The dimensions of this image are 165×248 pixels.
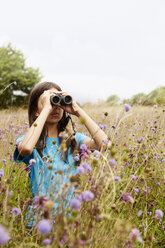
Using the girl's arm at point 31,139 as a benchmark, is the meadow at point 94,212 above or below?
below

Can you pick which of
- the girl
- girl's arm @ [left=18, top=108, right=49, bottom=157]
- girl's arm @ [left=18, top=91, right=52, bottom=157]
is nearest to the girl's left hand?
the girl

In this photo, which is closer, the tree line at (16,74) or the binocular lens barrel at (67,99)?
the binocular lens barrel at (67,99)

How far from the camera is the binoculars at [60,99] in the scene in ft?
6.59

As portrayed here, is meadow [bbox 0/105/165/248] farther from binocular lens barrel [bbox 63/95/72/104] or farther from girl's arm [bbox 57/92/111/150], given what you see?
binocular lens barrel [bbox 63/95/72/104]

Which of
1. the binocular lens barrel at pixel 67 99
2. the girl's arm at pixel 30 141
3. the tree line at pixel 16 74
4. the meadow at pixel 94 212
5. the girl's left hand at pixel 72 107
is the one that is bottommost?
the meadow at pixel 94 212

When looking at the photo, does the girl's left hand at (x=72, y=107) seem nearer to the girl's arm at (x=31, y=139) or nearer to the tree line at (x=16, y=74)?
the girl's arm at (x=31, y=139)

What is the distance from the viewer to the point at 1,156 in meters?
2.87

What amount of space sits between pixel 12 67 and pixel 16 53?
1.95m

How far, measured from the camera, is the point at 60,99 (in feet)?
Result: 6.80

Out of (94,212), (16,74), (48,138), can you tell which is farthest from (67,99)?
(16,74)

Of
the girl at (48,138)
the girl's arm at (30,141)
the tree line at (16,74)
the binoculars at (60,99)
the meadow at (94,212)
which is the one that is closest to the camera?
the meadow at (94,212)

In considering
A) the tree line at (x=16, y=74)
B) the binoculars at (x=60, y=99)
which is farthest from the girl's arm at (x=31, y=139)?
the tree line at (x=16, y=74)

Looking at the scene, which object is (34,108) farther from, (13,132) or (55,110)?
(13,132)

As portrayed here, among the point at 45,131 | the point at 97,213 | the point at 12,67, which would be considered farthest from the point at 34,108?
the point at 12,67
